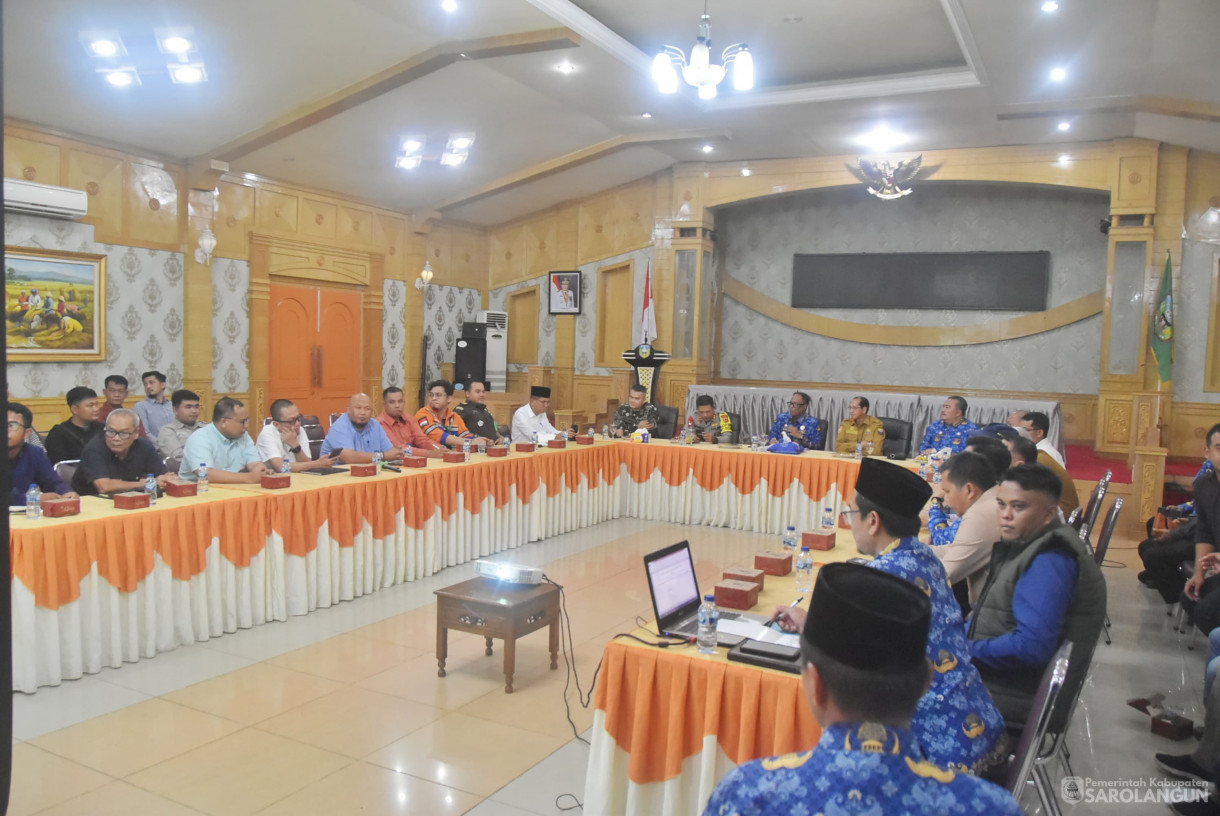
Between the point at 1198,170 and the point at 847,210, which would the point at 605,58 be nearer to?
the point at 847,210

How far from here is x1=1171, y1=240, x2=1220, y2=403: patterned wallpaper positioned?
353 inches

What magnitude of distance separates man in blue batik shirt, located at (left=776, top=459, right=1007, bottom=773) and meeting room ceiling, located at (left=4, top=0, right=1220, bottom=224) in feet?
17.0

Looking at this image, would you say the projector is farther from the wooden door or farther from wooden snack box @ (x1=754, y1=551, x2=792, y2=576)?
the wooden door

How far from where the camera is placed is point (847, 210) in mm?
11781

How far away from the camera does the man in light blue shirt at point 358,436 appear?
20.1 feet

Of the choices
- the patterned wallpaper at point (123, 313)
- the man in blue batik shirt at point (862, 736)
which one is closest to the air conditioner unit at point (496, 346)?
the patterned wallpaper at point (123, 313)

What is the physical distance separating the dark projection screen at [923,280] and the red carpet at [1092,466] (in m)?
1.96

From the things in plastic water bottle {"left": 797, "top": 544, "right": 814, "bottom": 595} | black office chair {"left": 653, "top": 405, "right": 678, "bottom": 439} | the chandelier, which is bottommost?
plastic water bottle {"left": 797, "top": 544, "right": 814, "bottom": 595}

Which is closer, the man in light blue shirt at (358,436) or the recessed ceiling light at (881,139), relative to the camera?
the man in light blue shirt at (358,436)

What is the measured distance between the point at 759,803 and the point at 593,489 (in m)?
6.39

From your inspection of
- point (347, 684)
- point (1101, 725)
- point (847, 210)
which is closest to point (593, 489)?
point (347, 684)

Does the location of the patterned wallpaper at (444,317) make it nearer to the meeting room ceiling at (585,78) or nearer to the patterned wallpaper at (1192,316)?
the meeting room ceiling at (585,78)

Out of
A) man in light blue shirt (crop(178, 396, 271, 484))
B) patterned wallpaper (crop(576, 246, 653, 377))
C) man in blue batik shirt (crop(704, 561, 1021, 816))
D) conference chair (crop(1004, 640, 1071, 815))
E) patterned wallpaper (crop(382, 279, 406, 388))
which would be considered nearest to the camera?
man in blue batik shirt (crop(704, 561, 1021, 816))

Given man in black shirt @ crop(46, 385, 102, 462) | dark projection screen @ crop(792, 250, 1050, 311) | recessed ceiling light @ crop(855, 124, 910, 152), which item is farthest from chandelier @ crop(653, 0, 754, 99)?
dark projection screen @ crop(792, 250, 1050, 311)
